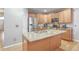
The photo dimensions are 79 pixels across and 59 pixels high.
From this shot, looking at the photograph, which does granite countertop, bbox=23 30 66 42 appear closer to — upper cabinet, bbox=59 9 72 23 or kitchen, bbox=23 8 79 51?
kitchen, bbox=23 8 79 51

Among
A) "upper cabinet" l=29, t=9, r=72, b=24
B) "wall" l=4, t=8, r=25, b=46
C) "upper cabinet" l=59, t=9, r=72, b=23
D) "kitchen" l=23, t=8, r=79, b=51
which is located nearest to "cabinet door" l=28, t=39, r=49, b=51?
"kitchen" l=23, t=8, r=79, b=51

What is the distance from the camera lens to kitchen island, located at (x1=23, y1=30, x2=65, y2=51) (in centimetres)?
198

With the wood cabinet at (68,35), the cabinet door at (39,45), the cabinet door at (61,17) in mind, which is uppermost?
the cabinet door at (61,17)

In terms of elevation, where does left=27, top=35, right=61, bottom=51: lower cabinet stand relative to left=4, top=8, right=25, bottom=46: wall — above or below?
below

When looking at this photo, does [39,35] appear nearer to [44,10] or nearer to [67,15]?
[44,10]

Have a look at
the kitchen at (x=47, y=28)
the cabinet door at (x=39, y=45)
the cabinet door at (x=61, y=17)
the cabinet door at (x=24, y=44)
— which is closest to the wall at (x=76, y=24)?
the kitchen at (x=47, y=28)

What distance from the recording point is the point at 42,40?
6.55 ft

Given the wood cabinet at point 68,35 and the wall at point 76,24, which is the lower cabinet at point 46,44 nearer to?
the wood cabinet at point 68,35

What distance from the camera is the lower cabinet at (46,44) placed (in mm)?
1984

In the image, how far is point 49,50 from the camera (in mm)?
2010

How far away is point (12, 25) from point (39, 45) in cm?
55
